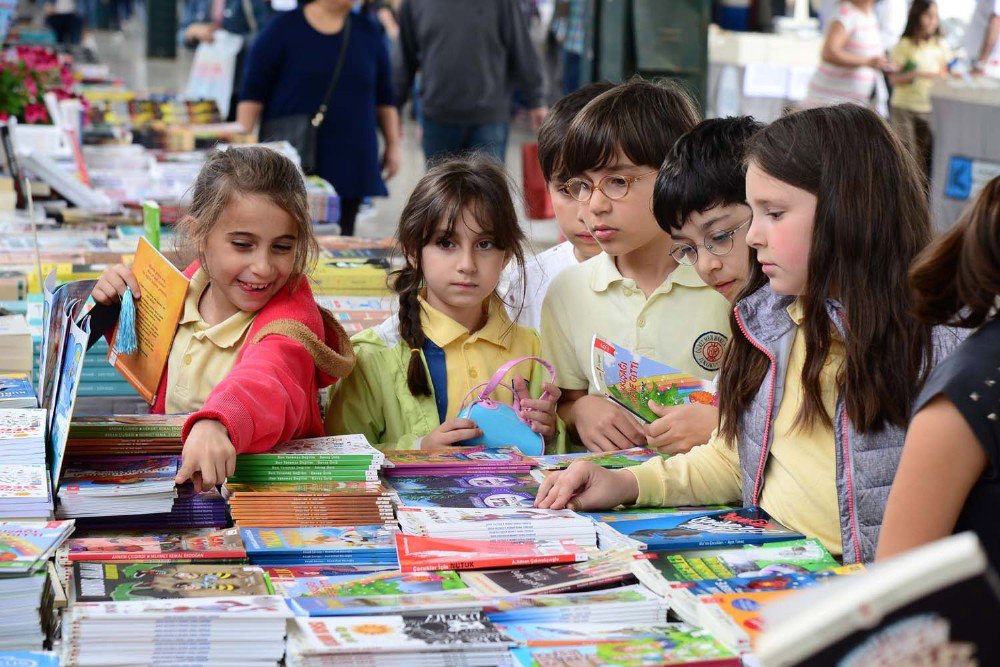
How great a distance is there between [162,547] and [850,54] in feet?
24.5

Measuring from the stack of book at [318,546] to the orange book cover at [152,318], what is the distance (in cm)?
69


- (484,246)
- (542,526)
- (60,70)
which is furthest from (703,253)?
(60,70)

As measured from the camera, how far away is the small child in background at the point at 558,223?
292cm

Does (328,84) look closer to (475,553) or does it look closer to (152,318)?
(152,318)

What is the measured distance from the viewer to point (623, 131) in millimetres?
2676

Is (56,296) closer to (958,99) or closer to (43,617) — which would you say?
(43,617)

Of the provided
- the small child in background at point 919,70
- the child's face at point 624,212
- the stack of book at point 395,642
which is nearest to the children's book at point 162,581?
the stack of book at point 395,642

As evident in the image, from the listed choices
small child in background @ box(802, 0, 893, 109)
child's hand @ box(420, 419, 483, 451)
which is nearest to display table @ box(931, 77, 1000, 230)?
small child in background @ box(802, 0, 893, 109)

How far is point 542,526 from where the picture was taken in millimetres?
1899

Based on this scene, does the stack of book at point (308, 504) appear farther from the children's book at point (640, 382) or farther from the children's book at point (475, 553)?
the children's book at point (640, 382)

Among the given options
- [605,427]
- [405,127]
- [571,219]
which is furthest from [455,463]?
[405,127]

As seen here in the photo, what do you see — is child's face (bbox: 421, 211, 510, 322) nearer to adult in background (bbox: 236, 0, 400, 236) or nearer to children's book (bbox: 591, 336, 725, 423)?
children's book (bbox: 591, 336, 725, 423)

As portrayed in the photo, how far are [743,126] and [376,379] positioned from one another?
3.00 ft

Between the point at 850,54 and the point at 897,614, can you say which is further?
the point at 850,54
